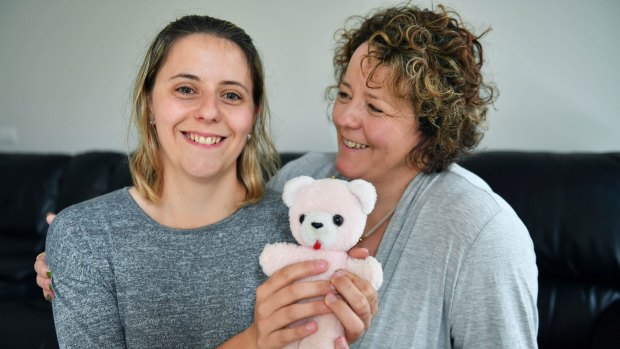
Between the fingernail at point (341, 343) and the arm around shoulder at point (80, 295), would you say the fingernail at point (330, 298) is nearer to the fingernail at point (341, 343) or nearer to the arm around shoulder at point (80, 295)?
the fingernail at point (341, 343)

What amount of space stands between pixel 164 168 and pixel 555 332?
1.32 meters

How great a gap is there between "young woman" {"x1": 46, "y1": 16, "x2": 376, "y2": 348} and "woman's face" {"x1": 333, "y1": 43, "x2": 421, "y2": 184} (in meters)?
0.24

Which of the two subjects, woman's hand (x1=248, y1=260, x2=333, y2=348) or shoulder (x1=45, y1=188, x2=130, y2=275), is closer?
woman's hand (x1=248, y1=260, x2=333, y2=348)

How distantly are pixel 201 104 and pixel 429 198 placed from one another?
581 millimetres

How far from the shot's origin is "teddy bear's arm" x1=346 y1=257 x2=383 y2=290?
0.91 meters

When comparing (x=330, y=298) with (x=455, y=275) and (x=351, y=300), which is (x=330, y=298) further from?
(x=455, y=275)

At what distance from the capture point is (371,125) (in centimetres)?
124

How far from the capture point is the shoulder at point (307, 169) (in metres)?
1.47

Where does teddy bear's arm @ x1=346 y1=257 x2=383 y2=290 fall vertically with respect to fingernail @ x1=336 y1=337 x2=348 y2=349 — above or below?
above

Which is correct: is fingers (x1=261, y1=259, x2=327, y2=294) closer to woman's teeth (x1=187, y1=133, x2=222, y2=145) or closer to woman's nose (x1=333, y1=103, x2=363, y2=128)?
woman's teeth (x1=187, y1=133, x2=222, y2=145)

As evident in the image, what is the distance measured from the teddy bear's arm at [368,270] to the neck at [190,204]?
377 mm

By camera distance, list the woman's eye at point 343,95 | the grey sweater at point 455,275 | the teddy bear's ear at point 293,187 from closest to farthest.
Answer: the teddy bear's ear at point 293,187 < the grey sweater at point 455,275 < the woman's eye at point 343,95

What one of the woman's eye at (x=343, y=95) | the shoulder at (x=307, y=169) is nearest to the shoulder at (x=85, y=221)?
the shoulder at (x=307, y=169)

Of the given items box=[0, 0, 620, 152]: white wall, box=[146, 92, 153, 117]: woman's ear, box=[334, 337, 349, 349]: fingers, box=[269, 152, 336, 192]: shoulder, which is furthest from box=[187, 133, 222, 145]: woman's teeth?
box=[0, 0, 620, 152]: white wall
